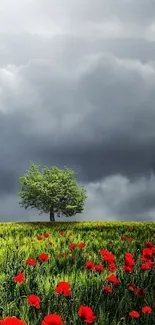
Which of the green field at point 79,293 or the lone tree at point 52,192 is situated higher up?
the lone tree at point 52,192

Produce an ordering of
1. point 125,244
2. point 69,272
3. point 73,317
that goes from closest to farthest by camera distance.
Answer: point 73,317 < point 69,272 < point 125,244

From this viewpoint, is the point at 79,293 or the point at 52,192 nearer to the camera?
the point at 79,293

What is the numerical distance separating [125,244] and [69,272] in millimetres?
3664

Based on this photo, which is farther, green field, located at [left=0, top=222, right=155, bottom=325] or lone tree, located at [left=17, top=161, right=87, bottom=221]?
lone tree, located at [left=17, top=161, right=87, bottom=221]

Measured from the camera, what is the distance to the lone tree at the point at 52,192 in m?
47.8

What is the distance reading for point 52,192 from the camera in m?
48.1

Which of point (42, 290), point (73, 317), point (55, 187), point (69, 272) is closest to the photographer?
point (73, 317)

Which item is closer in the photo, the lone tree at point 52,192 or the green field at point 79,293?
the green field at point 79,293

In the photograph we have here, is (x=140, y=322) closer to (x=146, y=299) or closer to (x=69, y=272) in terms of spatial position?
(x=146, y=299)

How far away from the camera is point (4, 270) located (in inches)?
314

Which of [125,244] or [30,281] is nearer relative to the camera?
[30,281]

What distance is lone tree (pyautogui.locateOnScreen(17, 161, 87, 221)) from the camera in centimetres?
4778

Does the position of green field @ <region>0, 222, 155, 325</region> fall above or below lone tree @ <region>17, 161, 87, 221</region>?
below

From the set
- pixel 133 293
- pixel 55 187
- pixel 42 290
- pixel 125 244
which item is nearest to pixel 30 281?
pixel 42 290
